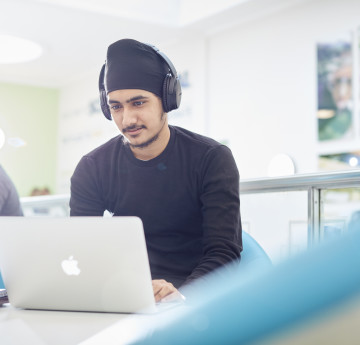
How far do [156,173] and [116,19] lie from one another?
454 centimetres

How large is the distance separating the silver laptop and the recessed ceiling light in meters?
5.64

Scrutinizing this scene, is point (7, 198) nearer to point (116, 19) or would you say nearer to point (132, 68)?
point (132, 68)

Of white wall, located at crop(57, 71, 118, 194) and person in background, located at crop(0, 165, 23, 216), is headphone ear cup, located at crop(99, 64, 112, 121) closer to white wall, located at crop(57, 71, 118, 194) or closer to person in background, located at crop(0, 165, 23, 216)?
person in background, located at crop(0, 165, 23, 216)

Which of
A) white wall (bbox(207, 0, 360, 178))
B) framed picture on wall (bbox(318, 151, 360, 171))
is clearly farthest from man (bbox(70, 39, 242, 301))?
framed picture on wall (bbox(318, 151, 360, 171))

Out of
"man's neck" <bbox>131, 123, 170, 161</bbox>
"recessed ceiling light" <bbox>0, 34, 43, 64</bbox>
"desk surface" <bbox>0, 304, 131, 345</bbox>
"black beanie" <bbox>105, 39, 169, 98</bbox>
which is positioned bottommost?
"desk surface" <bbox>0, 304, 131, 345</bbox>

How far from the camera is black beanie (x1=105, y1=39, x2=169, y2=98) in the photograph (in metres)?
1.47

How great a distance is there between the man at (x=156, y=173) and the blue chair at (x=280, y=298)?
113cm

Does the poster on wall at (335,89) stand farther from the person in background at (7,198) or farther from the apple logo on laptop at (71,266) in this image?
the apple logo on laptop at (71,266)

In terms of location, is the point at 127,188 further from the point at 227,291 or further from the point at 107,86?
the point at 227,291

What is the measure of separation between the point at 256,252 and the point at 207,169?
0.84 ft

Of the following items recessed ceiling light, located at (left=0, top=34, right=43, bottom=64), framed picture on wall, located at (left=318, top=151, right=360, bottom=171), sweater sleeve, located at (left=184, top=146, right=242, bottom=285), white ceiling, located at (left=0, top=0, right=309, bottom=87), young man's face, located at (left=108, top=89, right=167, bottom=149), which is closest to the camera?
sweater sleeve, located at (left=184, top=146, right=242, bottom=285)

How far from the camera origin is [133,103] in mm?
1511

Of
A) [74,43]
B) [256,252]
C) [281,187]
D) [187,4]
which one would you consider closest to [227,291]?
[256,252]

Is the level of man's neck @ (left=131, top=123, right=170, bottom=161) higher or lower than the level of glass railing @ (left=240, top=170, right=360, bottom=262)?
higher
